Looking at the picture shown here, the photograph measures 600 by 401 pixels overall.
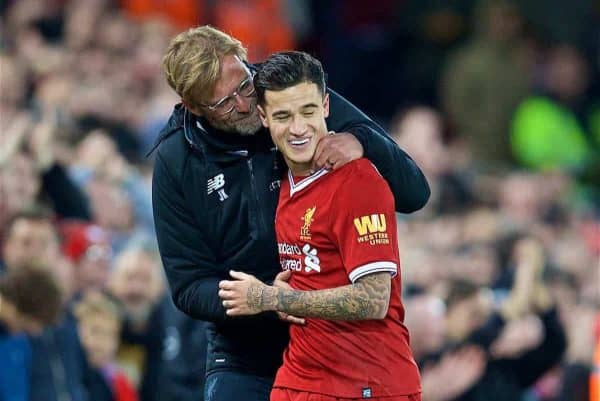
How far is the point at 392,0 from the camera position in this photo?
17188mm

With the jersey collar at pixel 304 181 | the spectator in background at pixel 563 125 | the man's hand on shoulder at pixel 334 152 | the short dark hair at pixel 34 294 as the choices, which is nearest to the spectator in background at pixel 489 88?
the spectator in background at pixel 563 125

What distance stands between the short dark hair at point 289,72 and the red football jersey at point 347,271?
1.06ft

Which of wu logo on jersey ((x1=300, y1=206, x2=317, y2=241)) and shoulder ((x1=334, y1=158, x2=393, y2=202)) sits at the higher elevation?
shoulder ((x1=334, y1=158, x2=393, y2=202))

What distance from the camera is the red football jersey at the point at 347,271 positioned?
5957 mm

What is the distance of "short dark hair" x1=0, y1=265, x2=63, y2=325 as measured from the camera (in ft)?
27.6

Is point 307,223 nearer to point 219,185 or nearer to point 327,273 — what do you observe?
point 327,273

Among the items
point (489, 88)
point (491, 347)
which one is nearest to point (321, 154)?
point (491, 347)

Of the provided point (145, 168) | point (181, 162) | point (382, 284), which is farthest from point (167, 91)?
point (382, 284)

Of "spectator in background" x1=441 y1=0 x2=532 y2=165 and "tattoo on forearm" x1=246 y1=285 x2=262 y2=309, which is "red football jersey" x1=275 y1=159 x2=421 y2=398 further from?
"spectator in background" x1=441 y1=0 x2=532 y2=165

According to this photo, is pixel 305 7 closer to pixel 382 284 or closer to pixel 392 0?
pixel 392 0

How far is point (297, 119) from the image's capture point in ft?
19.9

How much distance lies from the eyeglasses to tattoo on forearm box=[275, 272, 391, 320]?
0.88 metres

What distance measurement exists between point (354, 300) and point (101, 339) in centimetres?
393

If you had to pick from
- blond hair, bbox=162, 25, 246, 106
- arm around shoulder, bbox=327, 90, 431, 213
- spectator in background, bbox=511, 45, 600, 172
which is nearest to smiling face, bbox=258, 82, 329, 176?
arm around shoulder, bbox=327, 90, 431, 213
